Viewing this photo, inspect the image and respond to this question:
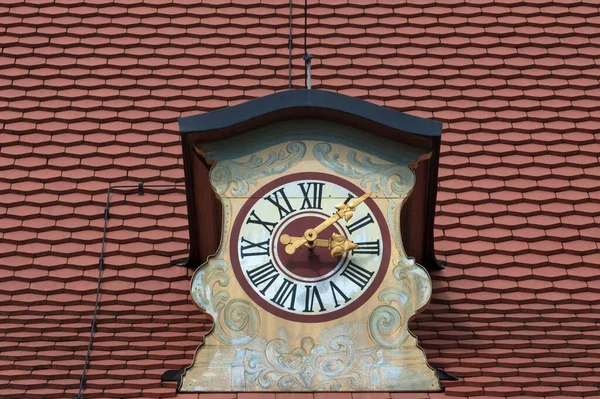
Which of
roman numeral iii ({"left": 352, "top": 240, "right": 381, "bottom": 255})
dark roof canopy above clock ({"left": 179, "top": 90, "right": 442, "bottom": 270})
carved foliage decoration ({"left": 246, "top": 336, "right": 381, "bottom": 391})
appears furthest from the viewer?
dark roof canopy above clock ({"left": 179, "top": 90, "right": 442, "bottom": 270})

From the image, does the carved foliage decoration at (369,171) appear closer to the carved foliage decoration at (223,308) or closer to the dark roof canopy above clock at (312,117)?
the dark roof canopy above clock at (312,117)

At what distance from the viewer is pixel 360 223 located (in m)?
12.6

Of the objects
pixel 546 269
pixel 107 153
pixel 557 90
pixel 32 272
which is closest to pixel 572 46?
pixel 557 90

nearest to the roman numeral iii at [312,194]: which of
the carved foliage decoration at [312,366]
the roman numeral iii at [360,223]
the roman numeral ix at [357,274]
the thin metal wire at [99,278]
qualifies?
the roman numeral iii at [360,223]

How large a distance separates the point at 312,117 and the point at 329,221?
804mm

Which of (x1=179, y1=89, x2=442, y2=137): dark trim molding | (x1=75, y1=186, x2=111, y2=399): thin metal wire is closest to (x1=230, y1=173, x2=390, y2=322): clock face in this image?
(x1=179, y1=89, x2=442, y2=137): dark trim molding

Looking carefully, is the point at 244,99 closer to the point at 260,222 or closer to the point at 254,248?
the point at 260,222

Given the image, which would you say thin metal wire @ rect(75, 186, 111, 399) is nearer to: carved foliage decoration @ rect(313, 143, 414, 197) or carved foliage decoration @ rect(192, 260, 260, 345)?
carved foliage decoration @ rect(192, 260, 260, 345)

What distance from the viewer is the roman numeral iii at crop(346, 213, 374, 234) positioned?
495 inches

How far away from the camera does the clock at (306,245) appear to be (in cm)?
1207

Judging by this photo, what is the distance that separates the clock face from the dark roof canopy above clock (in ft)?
1.25

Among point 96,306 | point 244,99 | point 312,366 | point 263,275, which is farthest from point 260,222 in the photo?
point 244,99

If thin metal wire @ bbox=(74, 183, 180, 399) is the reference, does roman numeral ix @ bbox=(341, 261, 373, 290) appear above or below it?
above

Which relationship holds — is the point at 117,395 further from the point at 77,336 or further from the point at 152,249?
the point at 152,249
